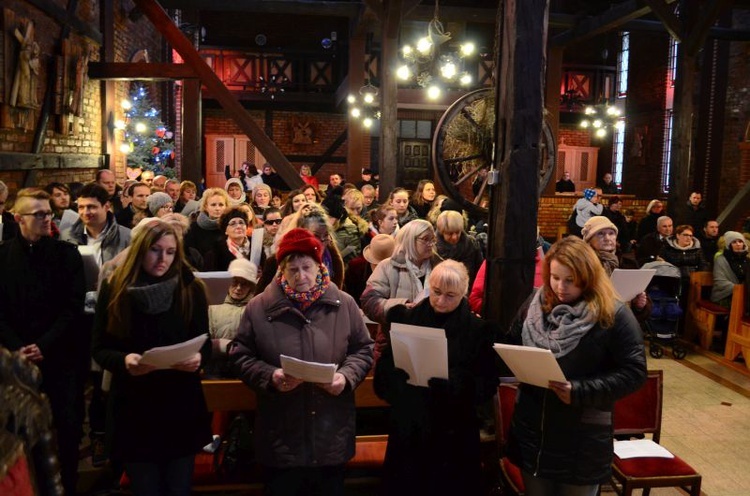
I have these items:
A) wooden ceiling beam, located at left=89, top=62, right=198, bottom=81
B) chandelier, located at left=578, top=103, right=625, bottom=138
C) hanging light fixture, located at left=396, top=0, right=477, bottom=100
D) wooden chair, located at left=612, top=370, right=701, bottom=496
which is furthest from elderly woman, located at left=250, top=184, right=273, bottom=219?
chandelier, located at left=578, top=103, right=625, bottom=138

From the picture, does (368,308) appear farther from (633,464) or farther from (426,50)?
(426,50)

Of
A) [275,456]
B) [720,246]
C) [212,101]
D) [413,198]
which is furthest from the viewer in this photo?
[212,101]

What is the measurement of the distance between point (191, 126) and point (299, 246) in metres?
8.42

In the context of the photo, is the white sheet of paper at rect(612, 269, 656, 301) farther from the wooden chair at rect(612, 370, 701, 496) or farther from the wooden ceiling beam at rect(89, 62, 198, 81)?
the wooden ceiling beam at rect(89, 62, 198, 81)

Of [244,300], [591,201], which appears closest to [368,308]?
[244,300]

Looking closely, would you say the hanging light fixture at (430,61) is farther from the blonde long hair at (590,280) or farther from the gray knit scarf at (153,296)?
the gray knit scarf at (153,296)

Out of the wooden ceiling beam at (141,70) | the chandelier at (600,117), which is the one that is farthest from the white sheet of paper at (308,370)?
the chandelier at (600,117)

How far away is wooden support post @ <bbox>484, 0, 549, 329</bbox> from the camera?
4.14 metres

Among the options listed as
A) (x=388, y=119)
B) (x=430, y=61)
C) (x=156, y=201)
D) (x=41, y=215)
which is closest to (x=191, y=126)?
(x=388, y=119)

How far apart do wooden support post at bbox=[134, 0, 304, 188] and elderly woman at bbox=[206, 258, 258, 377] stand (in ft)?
22.7

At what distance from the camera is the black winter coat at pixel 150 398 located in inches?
108

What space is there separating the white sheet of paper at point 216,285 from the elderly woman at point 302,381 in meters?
0.81

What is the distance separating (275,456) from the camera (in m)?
2.80

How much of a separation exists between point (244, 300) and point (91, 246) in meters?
1.29
